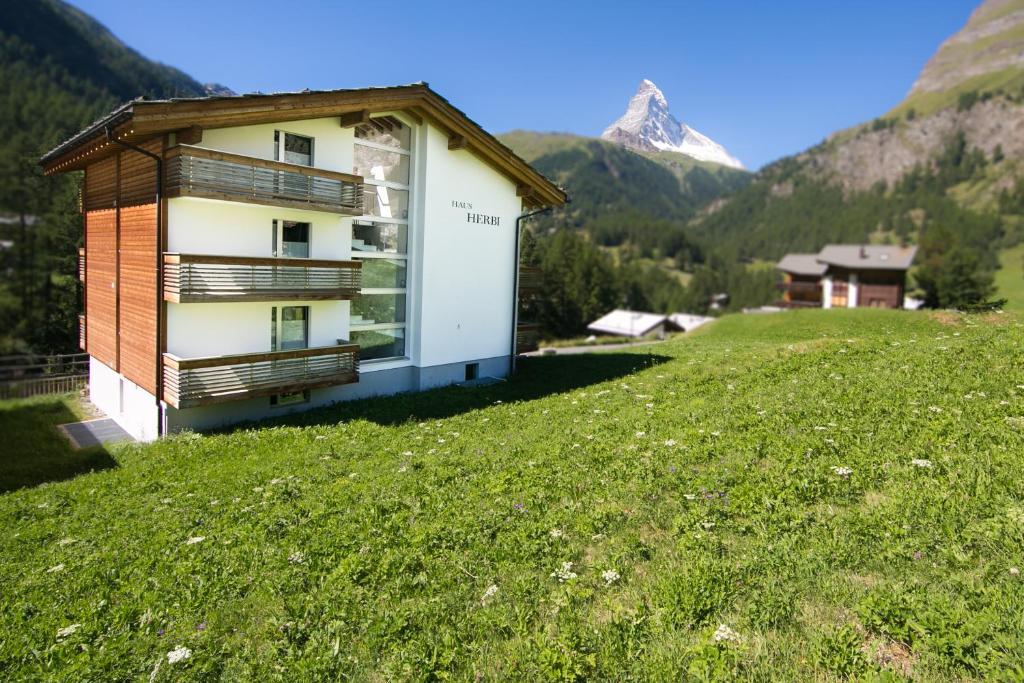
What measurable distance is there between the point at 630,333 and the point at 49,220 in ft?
215

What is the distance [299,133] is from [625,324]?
73.9m

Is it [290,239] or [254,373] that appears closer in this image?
[254,373]

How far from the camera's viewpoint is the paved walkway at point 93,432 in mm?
18234

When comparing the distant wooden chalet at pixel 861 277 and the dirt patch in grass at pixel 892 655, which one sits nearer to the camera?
the dirt patch in grass at pixel 892 655

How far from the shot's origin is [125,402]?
19.3 meters

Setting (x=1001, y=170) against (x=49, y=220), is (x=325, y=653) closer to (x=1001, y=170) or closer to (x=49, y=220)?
(x=49, y=220)

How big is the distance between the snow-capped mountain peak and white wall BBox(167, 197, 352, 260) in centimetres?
1371

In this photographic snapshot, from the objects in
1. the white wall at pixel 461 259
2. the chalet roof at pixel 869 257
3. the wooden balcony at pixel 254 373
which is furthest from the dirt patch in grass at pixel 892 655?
the chalet roof at pixel 869 257

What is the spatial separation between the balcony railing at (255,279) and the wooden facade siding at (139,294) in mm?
1362

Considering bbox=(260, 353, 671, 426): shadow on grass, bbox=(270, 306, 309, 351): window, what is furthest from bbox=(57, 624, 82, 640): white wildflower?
bbox=(270, 306, 309, 351): window

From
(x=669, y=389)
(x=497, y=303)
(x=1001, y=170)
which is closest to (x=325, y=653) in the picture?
(x=669, y=389)

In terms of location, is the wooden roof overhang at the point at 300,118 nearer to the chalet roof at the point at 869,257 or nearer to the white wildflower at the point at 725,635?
the white wildflower at the point at 725,635

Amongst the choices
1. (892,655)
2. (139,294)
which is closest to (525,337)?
(139,294)

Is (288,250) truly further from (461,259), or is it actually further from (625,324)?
(625,324)
